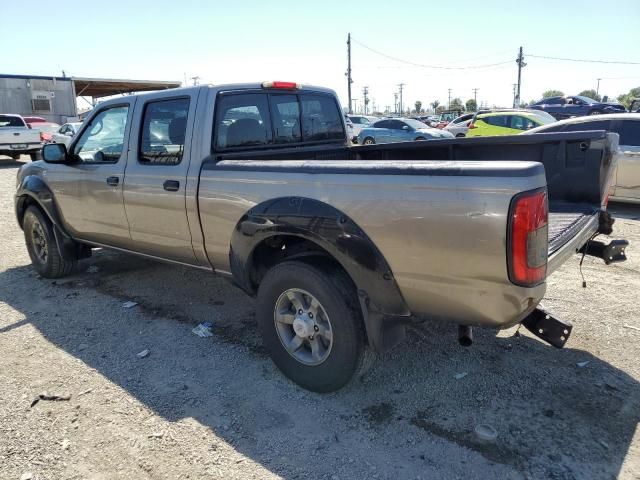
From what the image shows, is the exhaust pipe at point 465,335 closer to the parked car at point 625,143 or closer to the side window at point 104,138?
the side window at point 104,138

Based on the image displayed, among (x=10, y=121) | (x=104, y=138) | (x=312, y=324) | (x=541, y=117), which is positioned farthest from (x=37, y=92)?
(x=312, y=324)

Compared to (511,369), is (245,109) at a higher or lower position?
higher

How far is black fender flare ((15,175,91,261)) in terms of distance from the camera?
16.9 ft

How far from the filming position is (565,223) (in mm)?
3213

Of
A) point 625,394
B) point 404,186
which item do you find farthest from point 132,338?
point 625,394

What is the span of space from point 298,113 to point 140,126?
1.35 m

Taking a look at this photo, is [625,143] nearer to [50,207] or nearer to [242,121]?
[242,121]

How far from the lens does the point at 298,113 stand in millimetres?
4375

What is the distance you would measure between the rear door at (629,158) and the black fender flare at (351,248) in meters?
7.01

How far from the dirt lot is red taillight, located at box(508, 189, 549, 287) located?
3.28 feet

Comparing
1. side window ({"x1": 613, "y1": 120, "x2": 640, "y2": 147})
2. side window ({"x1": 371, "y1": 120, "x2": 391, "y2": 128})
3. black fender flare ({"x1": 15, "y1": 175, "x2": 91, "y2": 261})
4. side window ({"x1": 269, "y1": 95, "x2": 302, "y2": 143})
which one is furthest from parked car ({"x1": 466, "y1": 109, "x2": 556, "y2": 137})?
black fender flare ({"x1": 15, "y1": 175, "x2": 91, "y2": 261})

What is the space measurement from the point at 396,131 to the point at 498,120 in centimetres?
481

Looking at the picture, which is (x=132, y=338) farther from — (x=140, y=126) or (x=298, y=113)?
(x=298, y=113)

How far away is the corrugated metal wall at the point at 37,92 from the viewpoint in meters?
31.5
